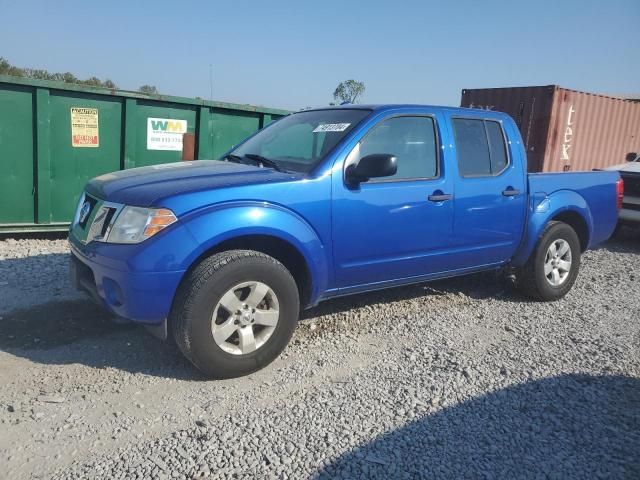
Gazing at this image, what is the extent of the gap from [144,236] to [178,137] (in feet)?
16.3

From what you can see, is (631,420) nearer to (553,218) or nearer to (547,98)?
(553,218)

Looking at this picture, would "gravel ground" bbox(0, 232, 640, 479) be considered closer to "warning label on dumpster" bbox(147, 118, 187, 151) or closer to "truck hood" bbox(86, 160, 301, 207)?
"truck hood" bbox(86, 160, 301, 207)

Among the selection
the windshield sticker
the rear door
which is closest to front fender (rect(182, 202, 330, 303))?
the windshield sticker

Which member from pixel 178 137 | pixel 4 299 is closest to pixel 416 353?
pixel 4 299

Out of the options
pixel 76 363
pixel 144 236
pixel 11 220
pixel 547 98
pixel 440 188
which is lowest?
pixel 76 363

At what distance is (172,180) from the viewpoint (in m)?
3.39

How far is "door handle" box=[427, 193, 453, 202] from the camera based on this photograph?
4070 mm

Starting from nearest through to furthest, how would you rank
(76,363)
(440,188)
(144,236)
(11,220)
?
1. (144,236)
2. (76,363)
3. (440,188)
4. (11,220)

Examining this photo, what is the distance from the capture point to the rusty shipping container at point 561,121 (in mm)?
10602

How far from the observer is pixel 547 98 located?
412 inches

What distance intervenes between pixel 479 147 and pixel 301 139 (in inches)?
63.2

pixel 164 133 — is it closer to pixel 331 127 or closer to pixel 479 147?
pixel 331 127

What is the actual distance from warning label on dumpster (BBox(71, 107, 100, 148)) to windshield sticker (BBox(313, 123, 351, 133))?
4171 millimetres

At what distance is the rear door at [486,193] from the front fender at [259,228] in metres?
1.35
